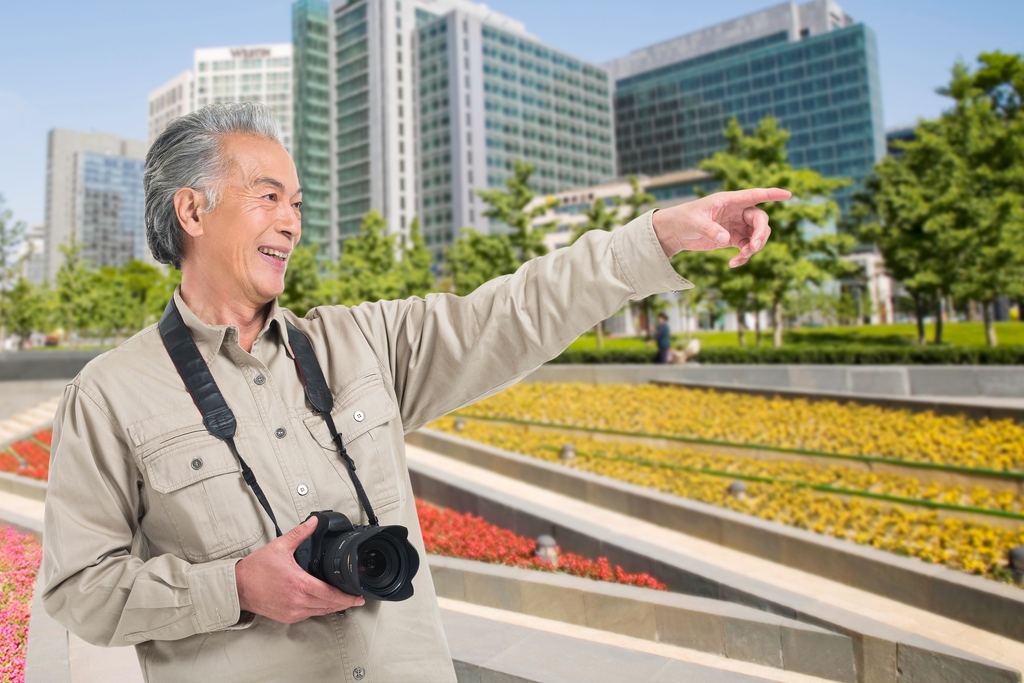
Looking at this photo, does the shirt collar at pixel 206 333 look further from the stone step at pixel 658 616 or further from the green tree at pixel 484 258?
the green tree at pixel 484 258

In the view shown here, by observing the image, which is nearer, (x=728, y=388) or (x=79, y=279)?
(x=728, y=388)

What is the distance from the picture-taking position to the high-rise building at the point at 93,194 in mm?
99375

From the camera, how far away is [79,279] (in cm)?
3578

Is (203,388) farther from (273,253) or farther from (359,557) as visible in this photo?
(359,557)

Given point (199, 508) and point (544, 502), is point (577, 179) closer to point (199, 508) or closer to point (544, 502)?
point (544, 502)

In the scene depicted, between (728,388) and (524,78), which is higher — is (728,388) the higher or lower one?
the lower one

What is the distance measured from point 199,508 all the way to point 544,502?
7.07 meters

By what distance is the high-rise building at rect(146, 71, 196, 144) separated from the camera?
13700 centimetres

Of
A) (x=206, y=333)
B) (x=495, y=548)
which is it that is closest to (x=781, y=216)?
(x=495, y=548)

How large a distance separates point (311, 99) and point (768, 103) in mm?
65247

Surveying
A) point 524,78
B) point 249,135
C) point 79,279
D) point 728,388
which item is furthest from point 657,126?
point 249,135

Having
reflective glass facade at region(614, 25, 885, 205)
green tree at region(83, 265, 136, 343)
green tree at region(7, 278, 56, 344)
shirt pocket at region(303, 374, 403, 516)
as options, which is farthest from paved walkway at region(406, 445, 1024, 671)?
reflective glass facade at region(614, 25, 885, 205)

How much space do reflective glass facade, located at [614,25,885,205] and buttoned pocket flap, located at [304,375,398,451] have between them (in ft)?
253

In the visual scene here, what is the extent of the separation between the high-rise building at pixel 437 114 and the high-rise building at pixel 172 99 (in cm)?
4956
